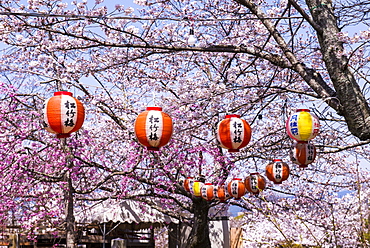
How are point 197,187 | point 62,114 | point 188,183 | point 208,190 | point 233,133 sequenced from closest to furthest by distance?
point 62,114, point 233,133, point 208,190, point 197,187, point 188,183

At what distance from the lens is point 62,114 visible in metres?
5.21

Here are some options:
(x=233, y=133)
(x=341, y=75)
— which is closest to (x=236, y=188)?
(x=233, y=133)

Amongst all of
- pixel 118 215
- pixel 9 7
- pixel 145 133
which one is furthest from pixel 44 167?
pixel 145 133

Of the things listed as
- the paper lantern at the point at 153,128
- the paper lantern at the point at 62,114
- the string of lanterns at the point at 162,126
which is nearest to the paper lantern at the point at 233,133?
the string of lanterns at the point at 162,126

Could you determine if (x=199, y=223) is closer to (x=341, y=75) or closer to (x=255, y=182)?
(x=255, y=182)

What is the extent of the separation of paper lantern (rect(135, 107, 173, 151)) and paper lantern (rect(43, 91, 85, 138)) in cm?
80

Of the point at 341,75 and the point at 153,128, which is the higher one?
the point at 341,75

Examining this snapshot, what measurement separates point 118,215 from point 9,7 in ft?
19.5

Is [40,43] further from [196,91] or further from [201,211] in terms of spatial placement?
[201,211]

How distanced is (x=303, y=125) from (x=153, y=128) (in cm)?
206

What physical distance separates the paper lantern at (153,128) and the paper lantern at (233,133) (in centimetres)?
91

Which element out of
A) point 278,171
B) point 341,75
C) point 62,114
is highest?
point 341,75

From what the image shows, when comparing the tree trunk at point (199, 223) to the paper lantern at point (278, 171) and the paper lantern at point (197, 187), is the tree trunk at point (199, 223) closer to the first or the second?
the paper lantern at point (197, 187)

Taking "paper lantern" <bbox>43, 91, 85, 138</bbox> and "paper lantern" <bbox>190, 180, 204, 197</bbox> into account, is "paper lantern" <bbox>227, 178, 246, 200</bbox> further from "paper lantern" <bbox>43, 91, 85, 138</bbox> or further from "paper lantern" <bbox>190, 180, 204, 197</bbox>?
"paper lantern" <bbox>43, 91, 85, 138</bbox>
